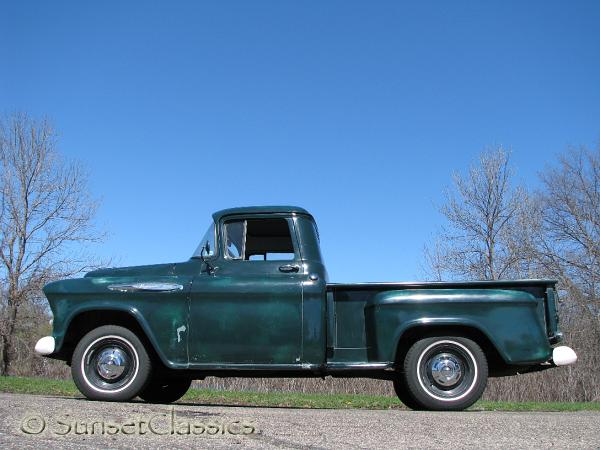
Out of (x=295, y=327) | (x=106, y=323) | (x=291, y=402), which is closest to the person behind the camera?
(x=295, y=327)

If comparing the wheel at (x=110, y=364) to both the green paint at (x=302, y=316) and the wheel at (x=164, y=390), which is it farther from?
the wheel at (x=164, y=390)

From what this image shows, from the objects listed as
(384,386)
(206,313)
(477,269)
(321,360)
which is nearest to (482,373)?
(321,360)

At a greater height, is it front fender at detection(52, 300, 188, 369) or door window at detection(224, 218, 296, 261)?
door window at detection(224, 218, 296, 261)

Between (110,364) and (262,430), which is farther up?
(110,364)

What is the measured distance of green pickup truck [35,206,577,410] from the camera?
18.2ft

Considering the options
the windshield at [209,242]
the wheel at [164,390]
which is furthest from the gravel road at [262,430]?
the wheel at [164,390]

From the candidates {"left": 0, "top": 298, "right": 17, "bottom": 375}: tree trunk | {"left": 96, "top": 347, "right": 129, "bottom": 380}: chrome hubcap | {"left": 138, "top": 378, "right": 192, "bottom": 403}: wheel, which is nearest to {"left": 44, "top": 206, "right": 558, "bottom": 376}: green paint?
{"left": 96, "top": 347, "right": 129, "bottom": 380}: chrome hubcap

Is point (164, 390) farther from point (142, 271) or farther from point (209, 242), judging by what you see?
point (209, 242)

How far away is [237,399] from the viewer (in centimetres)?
1059

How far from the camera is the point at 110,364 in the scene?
5777 mm

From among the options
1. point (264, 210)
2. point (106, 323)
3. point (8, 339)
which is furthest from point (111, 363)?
point (8, 339)

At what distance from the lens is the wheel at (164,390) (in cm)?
667

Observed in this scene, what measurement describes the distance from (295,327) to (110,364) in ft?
5.99

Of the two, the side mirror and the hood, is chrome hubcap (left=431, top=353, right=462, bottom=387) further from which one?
the hood
